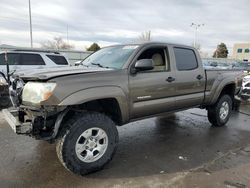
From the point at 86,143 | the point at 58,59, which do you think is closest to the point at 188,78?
the point at 86,143

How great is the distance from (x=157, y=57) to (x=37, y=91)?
2399 mm

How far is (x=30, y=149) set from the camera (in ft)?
14.5

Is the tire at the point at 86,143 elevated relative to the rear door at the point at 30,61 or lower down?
lower down

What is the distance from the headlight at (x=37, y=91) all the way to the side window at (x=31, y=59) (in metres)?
6.80

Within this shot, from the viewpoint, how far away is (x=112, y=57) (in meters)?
4.43

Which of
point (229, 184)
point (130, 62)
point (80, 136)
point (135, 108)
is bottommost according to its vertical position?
point (229, 184)

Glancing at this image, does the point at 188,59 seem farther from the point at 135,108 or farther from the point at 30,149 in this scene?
the point at 30,149

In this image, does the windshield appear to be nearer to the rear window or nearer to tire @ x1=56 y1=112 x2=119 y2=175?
tire @ x1=56 y1=112 x2=119 y2=175

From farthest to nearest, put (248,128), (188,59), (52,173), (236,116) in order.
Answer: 1. (236,116)
2. (248,128)
3. (188,59)
4. (52,173)

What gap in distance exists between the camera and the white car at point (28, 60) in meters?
9.38

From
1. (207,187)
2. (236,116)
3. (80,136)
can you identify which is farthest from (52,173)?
(236,116)

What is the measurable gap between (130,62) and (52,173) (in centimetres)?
204

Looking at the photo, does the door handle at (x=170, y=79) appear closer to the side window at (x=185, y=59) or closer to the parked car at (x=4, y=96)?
the side window at (x=185, y=59)

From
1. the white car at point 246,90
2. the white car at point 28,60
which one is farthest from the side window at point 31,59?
the white car at point 246,90
